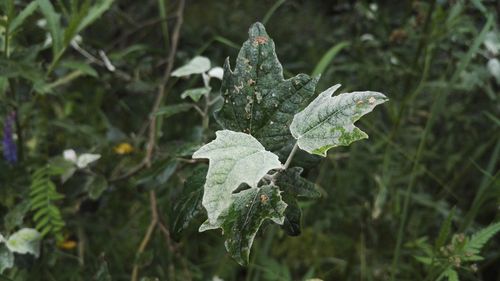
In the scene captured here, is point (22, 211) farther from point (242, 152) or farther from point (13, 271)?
point (242, 152)

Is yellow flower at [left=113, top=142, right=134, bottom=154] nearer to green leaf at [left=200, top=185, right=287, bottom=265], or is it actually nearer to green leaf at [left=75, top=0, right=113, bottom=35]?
green leaf at [left=75, top=0, right=113, bottom=35]

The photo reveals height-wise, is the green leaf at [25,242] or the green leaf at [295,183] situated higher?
the green leaf at [295,183]

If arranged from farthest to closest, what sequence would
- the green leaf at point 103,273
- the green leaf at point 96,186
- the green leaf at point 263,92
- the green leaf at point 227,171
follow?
the green leaf at point 96,186 → the green leaf at point 103,273 → the green leaf at point 263,92 → the green leaf at point 227,171

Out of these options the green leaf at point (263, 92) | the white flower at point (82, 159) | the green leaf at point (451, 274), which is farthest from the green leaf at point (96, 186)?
the green leaf at point (451, 274)

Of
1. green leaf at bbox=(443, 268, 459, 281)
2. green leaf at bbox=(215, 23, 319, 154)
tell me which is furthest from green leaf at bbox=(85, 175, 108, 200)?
green leaf at bbox=(443, 268, 459, 281)

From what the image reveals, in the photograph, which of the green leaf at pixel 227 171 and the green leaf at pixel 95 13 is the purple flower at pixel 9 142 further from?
the green leaf at pixel 227 171

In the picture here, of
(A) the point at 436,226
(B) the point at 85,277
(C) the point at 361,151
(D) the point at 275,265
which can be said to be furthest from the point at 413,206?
(B) the point at 85,277
